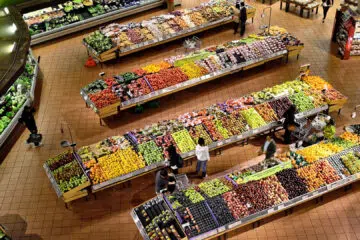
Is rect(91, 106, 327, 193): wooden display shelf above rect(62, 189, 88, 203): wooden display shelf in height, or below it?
above

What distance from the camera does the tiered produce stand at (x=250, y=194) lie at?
927 centimetres

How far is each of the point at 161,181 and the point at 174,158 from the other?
77 cm

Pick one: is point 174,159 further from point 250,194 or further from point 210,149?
point 250,194

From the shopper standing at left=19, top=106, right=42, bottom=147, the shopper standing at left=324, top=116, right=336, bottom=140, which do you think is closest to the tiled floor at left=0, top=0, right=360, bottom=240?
the shopper standing at left=19, top=106, right=42, bottom=147

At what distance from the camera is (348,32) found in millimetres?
15016

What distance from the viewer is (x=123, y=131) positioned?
42.3 ft

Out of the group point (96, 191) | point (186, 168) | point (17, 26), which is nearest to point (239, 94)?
point (186, 168)

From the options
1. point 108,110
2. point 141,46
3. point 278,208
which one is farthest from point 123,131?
point 278,208

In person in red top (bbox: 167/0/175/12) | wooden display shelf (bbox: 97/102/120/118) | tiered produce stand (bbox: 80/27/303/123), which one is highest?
person in red top (bbox: 167/0/175/12)

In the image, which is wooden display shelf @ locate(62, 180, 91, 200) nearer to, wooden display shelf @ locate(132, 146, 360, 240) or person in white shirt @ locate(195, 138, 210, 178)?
wooden display shelf @ locate(132, 146, 360, 240)

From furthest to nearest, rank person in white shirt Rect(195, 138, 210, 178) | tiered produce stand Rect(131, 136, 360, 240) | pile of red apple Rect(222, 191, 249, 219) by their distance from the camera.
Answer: person in white shirt Rect(195, 138, 210, 178), pile of red apple Rect(222, 191, 249, 219), tiered produce stand Rect(131, 136, 360, 240)

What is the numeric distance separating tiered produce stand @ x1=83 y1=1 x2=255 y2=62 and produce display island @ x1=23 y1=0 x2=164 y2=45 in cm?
157

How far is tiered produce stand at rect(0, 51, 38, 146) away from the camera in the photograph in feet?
41.6

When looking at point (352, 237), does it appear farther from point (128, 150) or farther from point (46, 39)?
point (46, 39)
